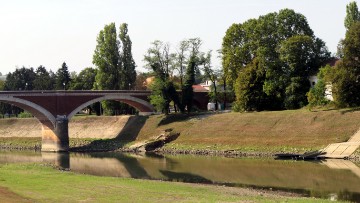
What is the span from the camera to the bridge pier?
92875 mm

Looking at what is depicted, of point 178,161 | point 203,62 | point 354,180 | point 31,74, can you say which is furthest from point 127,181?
point 31,74

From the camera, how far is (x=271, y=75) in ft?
290

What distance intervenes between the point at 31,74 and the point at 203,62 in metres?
71.5

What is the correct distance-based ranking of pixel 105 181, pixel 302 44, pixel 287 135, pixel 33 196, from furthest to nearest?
pixel 302 44 → pixel 287 135 → pixel 105 181 → pixel 33 196

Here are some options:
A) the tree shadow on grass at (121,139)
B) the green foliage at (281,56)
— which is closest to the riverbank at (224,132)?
the tree shadow on grass at (121,139)

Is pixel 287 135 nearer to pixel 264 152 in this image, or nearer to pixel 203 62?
pixel 264 152

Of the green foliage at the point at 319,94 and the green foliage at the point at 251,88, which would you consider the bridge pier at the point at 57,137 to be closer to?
the green foliage at the point at 251,88

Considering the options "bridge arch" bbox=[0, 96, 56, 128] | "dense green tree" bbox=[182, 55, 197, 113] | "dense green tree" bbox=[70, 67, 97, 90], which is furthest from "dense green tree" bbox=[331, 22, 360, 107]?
"dense green tree" bbox=[70, 67, 97, 90]

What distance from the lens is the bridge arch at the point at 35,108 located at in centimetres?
9039

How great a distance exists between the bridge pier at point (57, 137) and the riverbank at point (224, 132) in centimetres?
250

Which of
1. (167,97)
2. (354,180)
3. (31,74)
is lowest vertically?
(354,180)

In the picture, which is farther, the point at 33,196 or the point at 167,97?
the point at 167,97

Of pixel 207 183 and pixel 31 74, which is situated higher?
Result: pixel 31 74

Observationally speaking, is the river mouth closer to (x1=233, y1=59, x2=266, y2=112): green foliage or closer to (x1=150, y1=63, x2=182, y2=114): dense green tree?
(x1=233, y1=59, x2=266, y2=112): green foliage
